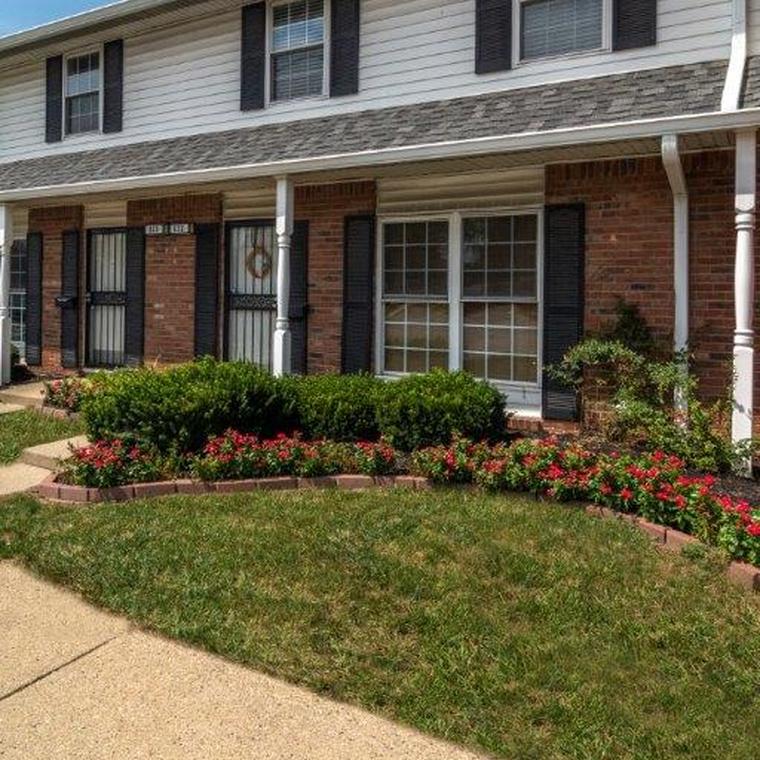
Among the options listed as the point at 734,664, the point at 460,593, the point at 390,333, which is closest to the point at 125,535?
the point at 460,593

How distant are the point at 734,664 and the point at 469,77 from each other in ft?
23.2

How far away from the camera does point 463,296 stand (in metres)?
8.41

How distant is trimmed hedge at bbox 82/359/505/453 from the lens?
629cm

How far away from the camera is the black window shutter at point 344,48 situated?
9445 millimetres

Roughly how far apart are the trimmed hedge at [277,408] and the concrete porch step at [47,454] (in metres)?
0.44

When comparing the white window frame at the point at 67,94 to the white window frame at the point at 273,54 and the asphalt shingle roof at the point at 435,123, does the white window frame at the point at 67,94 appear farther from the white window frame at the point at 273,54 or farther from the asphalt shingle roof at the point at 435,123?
the white window frame at the point at 273,54

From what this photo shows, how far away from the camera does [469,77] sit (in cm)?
870

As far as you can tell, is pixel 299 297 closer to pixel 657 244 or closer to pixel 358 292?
pixel 358 292

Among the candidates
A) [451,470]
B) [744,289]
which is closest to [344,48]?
[744,289]

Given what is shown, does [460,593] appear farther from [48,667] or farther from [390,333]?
[390,333]

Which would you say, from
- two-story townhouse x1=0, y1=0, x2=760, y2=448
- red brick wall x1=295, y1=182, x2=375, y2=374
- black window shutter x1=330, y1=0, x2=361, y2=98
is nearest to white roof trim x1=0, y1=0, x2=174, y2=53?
two-story townhouse x1=0, y1=0, x2=760, y2=448

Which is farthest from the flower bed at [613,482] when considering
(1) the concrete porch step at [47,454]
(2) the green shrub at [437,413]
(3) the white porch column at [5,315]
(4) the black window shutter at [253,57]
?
(3) the white porch column at [5,315]

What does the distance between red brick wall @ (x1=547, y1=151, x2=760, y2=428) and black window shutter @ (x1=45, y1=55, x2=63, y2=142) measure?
8.47 metres

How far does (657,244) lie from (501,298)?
1656 millimetres
